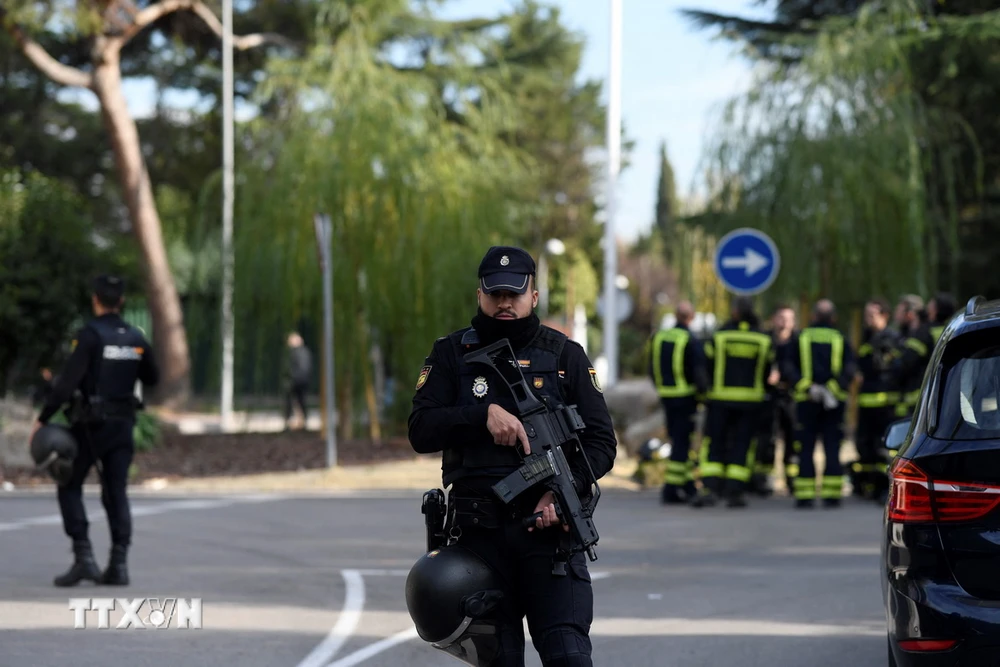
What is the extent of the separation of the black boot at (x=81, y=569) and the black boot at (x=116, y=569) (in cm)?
7

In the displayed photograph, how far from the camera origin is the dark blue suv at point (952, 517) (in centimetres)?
494

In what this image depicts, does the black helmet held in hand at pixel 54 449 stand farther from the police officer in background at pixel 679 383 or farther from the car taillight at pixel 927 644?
the police officer in background at pixel 679 383

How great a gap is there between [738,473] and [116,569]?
274 inches

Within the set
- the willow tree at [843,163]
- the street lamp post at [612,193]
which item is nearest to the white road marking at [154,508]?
the street lamp post at [612,193]

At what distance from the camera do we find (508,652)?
16.5 ft

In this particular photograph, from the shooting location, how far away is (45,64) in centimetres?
2780

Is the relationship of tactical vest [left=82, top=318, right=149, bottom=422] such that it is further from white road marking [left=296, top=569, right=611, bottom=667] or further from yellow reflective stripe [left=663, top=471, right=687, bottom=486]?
yellow reflective stripe [left=663, top=471, right=687, bottom=486]

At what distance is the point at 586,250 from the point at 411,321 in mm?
48285

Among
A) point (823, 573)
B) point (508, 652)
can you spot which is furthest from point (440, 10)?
point (508, 652)

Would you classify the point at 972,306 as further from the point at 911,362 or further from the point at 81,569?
the point at 911,362

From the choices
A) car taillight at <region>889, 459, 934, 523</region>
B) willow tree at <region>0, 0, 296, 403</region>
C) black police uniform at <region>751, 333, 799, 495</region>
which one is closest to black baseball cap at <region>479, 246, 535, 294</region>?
car taillight at <region>889, 459, 934, 523</region>

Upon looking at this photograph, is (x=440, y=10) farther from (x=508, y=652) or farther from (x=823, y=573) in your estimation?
(x=508, y=652)

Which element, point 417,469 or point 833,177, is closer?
point 417,469
